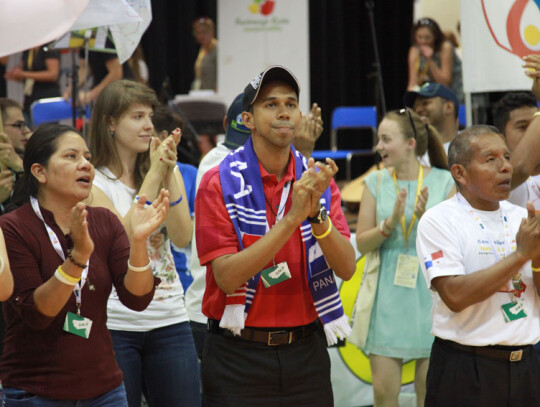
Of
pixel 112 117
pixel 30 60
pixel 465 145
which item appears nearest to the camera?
pixel 465 145

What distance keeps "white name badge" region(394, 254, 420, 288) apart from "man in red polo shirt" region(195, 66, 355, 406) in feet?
5.94

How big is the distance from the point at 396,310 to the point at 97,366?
2388 millimetres

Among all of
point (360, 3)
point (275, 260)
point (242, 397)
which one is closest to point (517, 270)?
point (275, 260)

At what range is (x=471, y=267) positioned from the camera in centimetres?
339

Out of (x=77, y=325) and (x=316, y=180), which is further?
(x=77, y=325)

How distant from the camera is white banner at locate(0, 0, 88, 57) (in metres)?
3.31

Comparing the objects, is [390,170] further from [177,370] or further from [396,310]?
[177,370]

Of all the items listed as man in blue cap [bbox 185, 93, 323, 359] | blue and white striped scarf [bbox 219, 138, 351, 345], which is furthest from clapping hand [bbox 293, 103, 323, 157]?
blue and white striped scarf [bbox 219, 138, 351, 345]

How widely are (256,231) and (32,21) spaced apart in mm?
1263

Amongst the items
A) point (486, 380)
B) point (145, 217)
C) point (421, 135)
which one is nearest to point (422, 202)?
point (421, 135)

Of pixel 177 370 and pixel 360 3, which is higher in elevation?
pixel 360 3

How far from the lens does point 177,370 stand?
383 centimetres

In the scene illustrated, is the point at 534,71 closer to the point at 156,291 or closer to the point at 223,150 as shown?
the point at 223,150

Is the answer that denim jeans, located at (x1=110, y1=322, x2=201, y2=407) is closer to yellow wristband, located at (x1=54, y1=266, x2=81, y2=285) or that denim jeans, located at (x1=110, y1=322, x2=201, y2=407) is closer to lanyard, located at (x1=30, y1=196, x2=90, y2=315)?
lanyard, located at (x1=30, y1=196, x2=90, y2=315)
